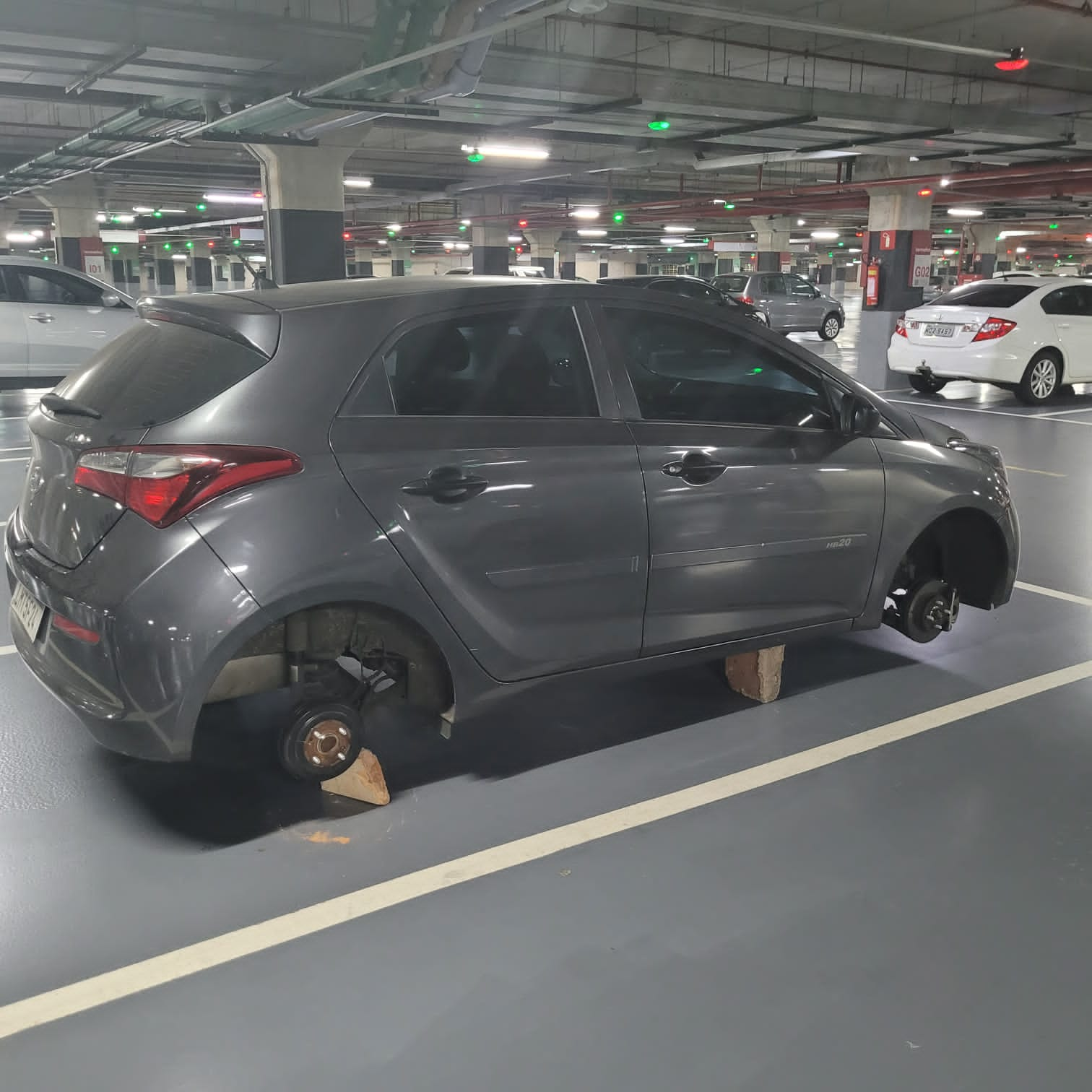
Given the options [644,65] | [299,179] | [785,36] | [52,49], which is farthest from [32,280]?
[785,36]

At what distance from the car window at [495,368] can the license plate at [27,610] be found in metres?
1.17

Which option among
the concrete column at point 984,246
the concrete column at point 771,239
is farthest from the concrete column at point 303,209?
the concrete column at point 984,246

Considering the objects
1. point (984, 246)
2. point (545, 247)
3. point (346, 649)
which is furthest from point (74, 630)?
point (545, 247)

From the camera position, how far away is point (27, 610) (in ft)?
9.98

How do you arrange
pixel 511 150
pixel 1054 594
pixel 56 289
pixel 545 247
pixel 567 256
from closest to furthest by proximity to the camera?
pixel 1054 594, pixel 56 289, pixel 511 150, pixel 545 247, pixel 567 256

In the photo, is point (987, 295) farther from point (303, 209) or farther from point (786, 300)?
point (786, 300)

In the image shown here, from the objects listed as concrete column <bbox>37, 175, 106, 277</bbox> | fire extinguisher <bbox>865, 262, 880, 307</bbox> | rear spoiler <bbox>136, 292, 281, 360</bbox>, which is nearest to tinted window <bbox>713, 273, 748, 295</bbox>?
fire extinguisher <bbox>865, 262, 880, 307</bbox>

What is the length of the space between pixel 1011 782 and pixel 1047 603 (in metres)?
2.10

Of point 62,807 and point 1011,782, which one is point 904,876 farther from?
point 62,807

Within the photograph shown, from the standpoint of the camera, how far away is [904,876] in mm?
2793

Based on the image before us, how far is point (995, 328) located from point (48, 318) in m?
10.9

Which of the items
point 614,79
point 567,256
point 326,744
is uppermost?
point 614,79

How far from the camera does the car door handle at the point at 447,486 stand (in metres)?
2.90

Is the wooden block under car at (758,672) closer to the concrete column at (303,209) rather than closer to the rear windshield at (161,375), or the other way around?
the rear windshield at (161,375)
